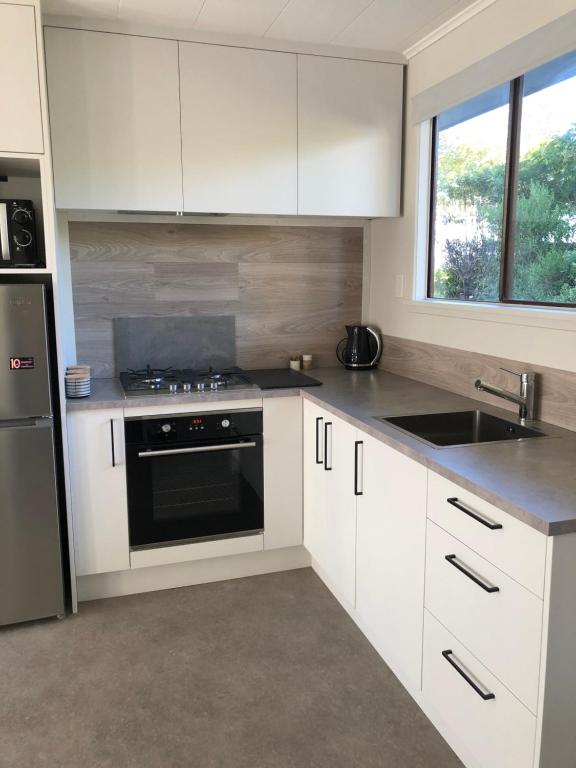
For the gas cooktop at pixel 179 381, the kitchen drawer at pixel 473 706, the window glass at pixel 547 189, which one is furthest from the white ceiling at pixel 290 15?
the kitchen drawer at pixel 473 706

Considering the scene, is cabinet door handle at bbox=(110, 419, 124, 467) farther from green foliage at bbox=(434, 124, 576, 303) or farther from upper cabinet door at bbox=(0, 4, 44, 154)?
green foliage at bbox=(434, 124, 576, 303)

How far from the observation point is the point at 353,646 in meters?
2.42

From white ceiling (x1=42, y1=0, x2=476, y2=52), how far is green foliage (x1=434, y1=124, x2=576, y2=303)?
1.75 feet

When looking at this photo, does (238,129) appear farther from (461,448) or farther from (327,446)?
(461,448)

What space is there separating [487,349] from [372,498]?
0.77 metres

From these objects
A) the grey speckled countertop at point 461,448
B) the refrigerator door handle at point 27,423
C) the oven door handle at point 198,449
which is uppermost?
the grey speckled countertop at point 461,448

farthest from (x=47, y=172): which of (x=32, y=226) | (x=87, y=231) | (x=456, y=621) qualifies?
(x=456, y=621)

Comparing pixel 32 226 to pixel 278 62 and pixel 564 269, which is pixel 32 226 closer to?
pixel 278 62

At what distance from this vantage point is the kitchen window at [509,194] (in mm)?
2174

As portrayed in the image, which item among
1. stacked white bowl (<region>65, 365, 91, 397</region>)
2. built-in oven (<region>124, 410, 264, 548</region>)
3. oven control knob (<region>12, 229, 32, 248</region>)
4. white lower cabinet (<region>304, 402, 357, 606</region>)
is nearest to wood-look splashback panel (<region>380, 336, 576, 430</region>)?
white lower cabinet (<region>304, 402, 357, 606</region>)

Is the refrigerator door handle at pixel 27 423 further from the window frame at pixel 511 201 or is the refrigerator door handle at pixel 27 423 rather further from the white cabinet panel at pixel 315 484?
the window frame at pixel 511 201

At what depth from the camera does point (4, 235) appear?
2.46 metres

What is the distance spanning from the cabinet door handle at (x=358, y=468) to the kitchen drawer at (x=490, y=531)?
48 cm

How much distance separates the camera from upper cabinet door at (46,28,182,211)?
101 inches
